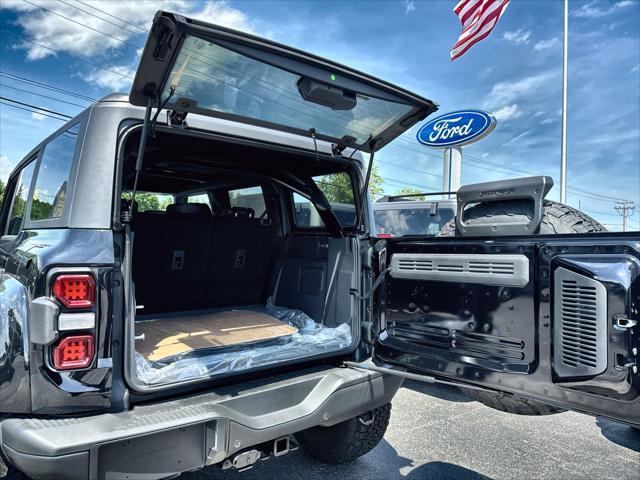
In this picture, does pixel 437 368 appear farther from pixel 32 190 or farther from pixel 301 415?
pixel 32 190

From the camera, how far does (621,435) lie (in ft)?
12.8

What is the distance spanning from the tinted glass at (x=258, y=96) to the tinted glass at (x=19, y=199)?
5.51ft

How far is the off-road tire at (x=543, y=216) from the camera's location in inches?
94.8

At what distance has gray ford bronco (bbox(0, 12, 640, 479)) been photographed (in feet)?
6.07

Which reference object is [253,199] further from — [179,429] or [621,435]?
[621,435]

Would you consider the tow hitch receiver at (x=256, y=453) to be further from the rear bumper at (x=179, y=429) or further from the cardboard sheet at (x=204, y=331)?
the cardboard sheet at (x=204, y=331)

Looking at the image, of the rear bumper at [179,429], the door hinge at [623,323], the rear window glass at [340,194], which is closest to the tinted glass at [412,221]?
the rear window glass at [340,194]

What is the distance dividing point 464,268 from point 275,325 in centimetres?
167

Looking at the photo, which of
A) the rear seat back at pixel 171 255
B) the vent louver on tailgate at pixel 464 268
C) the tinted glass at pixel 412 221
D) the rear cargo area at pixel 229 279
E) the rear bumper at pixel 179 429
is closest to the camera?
the rear bumper at pixel 179 429

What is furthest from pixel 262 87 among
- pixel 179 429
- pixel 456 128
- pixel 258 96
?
pixel 456 128

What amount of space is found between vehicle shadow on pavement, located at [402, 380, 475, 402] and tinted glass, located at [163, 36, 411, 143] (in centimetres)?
315

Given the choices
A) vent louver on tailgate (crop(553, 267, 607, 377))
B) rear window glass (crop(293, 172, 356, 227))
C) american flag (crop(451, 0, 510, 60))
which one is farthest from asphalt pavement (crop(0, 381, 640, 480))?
american flag (crop(451, 0, 510, 60))

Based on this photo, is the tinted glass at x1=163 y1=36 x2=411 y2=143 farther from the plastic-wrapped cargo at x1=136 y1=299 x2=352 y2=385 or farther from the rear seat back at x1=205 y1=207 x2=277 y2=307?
the rear seat back at x1=205 y1=207 x2=277 y2=307

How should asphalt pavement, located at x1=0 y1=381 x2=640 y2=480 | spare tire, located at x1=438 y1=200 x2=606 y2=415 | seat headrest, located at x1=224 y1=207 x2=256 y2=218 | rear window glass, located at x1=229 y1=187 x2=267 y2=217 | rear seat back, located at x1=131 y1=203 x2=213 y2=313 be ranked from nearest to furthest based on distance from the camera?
spare tire, located at x1=438 y1=200 x2=606 y2=415 → asphalt pavement, located at x1=0 y1=381 x2=640 y2=480 → rear seat back, located at x1=131 y1=203 x2=213 y2=313 → seat headrest, located at x1=224 y1=207 x2=256 y2=218 → rear window glass, located at x1=229 y1=187 x2=267 y2=217
